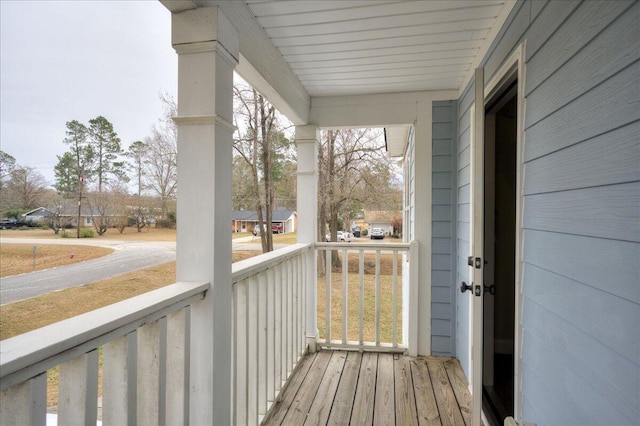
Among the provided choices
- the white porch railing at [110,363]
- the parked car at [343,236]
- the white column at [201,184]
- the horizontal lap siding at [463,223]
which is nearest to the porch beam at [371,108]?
the horizontal lap siding at [463,223]

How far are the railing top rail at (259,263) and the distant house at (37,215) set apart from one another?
3.02ft

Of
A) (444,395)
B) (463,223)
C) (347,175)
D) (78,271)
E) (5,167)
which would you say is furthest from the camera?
(347,175)

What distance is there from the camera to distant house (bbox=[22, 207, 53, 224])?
71cm

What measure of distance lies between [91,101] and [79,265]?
39cm

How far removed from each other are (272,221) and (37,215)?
1.69m

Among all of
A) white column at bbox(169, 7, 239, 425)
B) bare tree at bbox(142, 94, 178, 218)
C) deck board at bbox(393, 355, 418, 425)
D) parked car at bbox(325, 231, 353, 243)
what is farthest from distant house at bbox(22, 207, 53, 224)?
parked car at bbox(325, 231, 353, 243)

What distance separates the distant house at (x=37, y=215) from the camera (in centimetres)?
71

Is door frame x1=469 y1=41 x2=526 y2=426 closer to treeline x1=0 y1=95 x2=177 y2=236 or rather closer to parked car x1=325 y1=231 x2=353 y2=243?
treeline x1=0 y1=95 x2=177 y2=236

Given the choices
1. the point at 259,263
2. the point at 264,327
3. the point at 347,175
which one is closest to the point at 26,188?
the point at 259,263

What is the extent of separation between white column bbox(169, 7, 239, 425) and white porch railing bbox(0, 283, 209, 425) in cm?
8

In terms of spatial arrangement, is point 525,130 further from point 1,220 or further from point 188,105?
point 1,220

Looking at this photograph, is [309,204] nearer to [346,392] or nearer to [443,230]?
[443,230]

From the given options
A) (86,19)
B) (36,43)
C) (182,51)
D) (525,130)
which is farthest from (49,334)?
(525,130)

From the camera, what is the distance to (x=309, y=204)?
3.18 m
